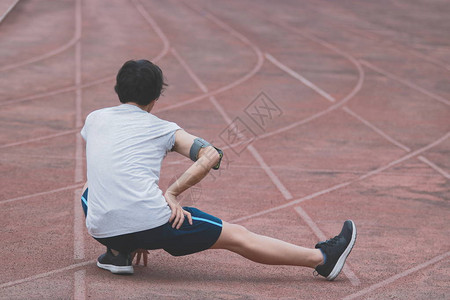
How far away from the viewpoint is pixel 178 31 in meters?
16.3

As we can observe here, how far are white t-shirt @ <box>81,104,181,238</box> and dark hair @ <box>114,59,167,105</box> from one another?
2.9 inches

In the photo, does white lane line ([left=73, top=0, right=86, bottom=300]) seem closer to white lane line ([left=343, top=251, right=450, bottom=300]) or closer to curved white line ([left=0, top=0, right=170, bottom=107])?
curved white line ([left=0, top=0, right=170, bottom=107])

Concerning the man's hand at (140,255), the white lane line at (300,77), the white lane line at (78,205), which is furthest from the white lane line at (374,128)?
the man's hand at (140,255)

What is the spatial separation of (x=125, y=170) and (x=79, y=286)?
2.46 feet

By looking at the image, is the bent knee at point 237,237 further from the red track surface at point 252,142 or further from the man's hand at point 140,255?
the man's hand at point 140,255

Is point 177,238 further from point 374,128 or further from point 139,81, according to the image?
point 374,128

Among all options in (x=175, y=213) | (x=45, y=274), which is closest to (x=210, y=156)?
(x=175, y=213)

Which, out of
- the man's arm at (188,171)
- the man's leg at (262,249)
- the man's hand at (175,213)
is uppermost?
the man's arm at (188,171)

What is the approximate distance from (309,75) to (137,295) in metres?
8.96

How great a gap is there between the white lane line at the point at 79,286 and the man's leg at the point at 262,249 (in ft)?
2.56

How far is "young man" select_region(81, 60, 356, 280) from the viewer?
4039mm

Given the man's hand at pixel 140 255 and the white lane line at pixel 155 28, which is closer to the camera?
the man's hand at pixel 140 255

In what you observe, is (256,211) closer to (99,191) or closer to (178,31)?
(99,191)

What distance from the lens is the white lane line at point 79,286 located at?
4051mm
